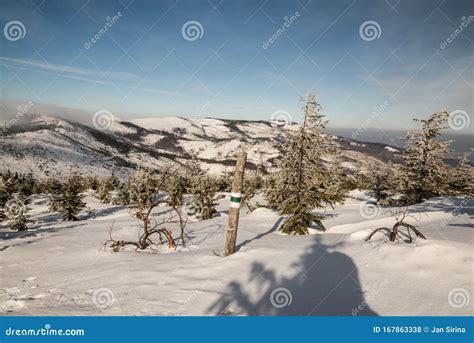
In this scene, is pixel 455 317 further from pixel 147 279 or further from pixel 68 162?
pixel 68 162

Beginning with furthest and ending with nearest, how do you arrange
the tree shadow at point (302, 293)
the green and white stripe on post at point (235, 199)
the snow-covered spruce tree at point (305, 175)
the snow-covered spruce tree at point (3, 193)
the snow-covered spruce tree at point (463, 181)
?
1. the snow-covered spruce tree at point (463, 181)
2. the snow-covered spruce tree at point (3, 193)
3. the snow-covered spruce tree at point (305, 175)
4. the green and white stripe on post at point (235, 199)
5. the tree shadow at point (302, 293)

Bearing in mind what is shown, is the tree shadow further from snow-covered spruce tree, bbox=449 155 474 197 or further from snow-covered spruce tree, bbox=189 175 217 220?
snow-covered spruce tree, bbox=449 155 474 197

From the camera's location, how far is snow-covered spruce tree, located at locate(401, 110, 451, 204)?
62.6 ft

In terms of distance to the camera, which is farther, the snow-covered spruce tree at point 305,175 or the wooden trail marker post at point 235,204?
the snow-covered spruce tree at point 305,175

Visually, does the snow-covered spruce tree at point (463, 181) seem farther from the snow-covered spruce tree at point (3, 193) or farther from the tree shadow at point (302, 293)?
the snow-covered spruce tree at point (3, 193)

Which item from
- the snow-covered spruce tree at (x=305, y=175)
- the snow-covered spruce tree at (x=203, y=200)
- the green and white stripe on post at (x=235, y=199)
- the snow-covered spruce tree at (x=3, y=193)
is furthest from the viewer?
the snow-covered spruce tree at (x=203, y=200)

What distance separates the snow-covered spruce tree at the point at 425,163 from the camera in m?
19.1

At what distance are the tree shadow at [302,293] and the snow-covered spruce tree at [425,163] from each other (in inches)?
659

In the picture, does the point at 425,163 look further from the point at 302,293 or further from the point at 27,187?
the point at 27,187

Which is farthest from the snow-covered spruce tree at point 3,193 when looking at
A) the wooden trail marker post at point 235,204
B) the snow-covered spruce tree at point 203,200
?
the wooden trail marker post at point 235,204

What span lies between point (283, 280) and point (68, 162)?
121 metres

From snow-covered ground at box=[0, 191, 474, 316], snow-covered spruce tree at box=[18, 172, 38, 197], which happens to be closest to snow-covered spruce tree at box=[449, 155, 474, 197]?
snow-covered ground at box=[0, 191, 474, 316]

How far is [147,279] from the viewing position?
16.7ft

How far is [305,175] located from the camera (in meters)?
10.5
